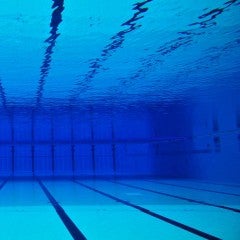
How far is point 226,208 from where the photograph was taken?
540 cm

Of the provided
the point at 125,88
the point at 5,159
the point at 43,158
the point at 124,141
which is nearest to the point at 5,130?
the point at 5,159

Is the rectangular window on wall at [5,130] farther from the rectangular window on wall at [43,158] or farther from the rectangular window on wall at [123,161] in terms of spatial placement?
the rectangular window on wall at [123,161]

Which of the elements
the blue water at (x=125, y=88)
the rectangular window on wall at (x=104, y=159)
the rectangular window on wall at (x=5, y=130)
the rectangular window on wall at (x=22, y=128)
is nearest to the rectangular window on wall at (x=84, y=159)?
the rectangular window on wall at (x=104, y=159)

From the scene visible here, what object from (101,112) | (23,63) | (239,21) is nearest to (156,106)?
(101,112)

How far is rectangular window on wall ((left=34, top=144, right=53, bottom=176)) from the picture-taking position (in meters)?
19.3

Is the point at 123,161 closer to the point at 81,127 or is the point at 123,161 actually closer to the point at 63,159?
the point at 63,159

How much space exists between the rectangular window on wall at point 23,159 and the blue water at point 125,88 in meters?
2.45

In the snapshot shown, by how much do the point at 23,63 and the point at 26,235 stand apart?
11.7 feet

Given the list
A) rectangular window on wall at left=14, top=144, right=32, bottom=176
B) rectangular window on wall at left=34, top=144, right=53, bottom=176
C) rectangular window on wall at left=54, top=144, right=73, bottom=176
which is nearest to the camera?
rectangular window on wall at left=14, top=144, right=32, bottom=176

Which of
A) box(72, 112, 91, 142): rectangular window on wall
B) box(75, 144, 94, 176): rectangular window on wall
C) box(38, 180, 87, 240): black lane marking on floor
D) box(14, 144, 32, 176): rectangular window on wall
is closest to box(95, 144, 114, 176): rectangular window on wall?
box(75, 144, 94, 176): rectangular window on wall

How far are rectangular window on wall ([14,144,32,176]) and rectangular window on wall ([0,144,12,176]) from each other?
0.30 m

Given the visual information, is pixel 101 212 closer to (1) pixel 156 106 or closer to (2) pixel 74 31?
(2) pixel 74 31

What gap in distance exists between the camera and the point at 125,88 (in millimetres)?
8711

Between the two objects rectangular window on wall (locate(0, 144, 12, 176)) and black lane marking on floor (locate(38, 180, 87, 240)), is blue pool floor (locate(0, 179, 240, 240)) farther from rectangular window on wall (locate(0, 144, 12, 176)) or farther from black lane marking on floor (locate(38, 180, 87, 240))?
rectangular window on wall (locate(0, 144, 12, 176))
